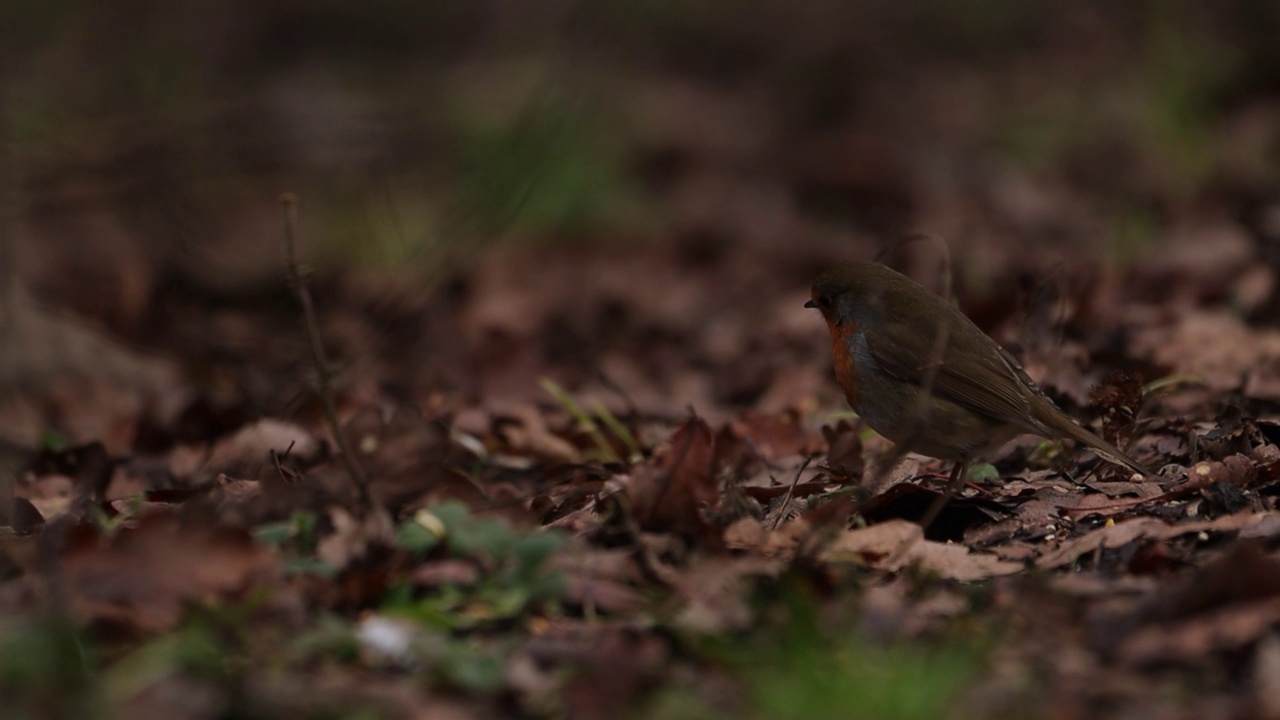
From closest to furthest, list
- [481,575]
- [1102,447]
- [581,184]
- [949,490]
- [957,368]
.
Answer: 1. [481,575]
2. [949,490]
3. [1102,447]
4. [957,368]
5. [581,184]

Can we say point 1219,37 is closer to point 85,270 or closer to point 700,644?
point 85,270

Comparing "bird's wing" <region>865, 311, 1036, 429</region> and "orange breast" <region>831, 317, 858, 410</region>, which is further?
"orange breast" <region>831, 317, 858, 410</region>

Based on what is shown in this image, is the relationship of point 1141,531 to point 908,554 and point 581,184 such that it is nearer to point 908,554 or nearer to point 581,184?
point 908,554

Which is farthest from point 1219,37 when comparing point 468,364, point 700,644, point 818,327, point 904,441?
point 700,644

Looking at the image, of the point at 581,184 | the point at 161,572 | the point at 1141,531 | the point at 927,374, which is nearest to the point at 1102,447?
the point at 927,374

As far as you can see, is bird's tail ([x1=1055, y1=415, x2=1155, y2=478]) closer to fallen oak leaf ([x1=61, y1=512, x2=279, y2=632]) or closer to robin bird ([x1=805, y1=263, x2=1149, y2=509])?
robin bird ([x1=805, y1=263, x2=1149, y2=509])

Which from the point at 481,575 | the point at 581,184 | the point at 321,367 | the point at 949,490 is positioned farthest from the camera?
the point at 581,184

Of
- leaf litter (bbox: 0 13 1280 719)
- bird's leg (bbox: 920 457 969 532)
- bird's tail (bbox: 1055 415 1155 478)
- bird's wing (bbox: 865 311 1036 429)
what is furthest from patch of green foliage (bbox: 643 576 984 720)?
bird's wing (bbox: 865 311 1036 429)

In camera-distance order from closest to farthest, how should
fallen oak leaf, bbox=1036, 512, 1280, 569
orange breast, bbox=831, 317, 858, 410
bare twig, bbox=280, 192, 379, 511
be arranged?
bare twig, bbox=280, 192, 379, 511 → fallen oak leaf, bbox=1036, 512, 1280, 569 → orange breast, bbox=831, 317, 858, 410
